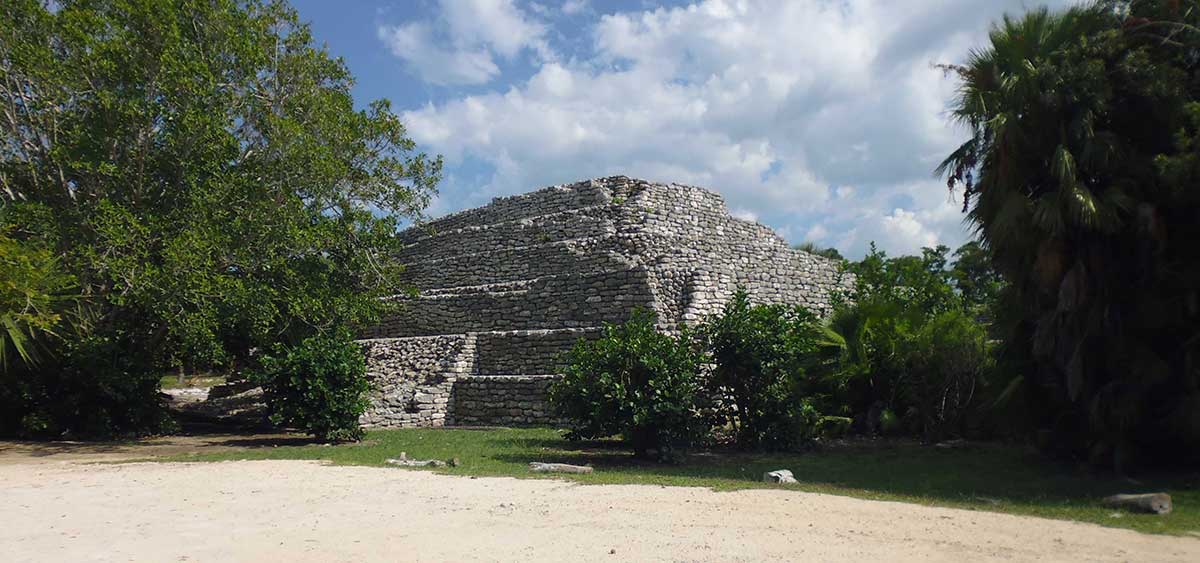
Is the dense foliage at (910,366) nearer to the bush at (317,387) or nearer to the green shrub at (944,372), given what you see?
the green shrub at (944,372)

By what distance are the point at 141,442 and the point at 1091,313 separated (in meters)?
15.8

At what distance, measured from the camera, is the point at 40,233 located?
13508mm

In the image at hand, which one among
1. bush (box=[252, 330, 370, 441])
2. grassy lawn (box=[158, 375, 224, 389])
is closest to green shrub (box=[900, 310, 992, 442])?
bush (box=[252, 330, 370, 441])

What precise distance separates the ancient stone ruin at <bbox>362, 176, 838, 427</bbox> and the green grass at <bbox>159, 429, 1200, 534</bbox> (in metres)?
1.85

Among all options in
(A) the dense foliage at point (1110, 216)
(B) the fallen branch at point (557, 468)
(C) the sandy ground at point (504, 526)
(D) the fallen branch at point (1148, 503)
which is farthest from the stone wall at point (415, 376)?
(D) the fallen branch at point (1148, 503)

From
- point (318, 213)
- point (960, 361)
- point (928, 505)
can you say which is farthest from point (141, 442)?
point (960, 361)

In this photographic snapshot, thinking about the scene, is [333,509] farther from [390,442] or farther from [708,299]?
[708,299]

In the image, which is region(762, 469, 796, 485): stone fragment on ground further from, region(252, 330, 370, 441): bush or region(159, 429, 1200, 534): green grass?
region(252, 330, 370, 441): bush

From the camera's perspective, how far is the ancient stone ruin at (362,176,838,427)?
16.9m

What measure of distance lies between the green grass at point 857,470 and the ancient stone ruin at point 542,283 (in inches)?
72.7

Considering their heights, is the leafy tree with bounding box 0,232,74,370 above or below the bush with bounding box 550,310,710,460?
above

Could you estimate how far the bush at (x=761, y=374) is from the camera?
11.8m

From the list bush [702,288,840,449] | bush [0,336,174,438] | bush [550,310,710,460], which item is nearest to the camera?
bush [550,310,710,460]

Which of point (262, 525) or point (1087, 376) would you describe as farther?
point (1087, 376)
